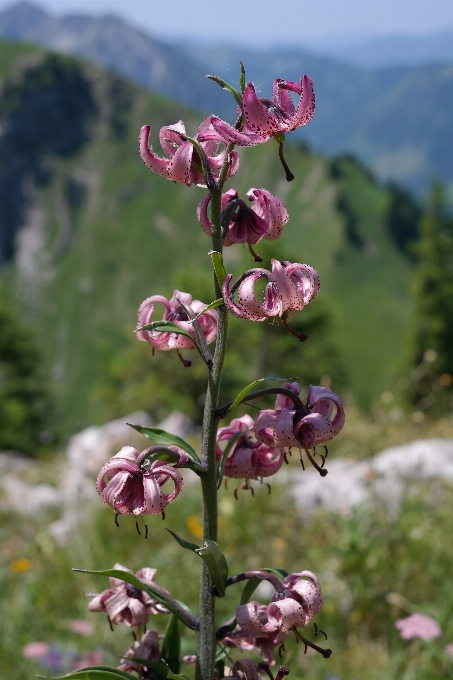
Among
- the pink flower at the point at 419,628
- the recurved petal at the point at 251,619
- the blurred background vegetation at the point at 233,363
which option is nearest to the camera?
the recurved petal at the point at 251,619

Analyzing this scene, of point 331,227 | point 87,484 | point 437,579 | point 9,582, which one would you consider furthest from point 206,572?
point 331,227

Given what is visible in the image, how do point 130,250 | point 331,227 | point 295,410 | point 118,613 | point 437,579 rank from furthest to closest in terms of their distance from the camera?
point 130,250 → point 331,227 → point 437,579 → point 118,613 → point 295,410

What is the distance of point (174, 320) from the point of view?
1368mm

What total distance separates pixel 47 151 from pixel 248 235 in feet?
447

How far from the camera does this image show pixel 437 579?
3.58m

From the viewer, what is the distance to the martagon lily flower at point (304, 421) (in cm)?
119

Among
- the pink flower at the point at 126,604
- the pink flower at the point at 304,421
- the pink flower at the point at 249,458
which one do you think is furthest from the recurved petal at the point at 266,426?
the pink flower at the point at 126,604

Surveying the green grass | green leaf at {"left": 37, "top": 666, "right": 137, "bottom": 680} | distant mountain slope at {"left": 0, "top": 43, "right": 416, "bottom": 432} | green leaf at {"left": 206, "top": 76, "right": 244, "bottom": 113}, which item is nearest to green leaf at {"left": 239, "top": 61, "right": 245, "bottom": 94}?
green leaf at {"left": 206, "top": 76, "right": 244, "bottom": 113}

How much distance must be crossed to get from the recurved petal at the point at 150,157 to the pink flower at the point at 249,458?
52 cm

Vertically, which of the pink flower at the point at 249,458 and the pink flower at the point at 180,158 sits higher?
the pink flower at the point at 180,158

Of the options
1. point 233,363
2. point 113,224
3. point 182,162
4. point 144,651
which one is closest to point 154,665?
point 144,651

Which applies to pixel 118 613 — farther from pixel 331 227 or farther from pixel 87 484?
pixel 331 227

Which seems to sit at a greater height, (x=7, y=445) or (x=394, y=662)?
(x=7, y=445)

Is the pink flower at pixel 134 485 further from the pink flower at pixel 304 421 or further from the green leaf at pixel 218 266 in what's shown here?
the green leaf at pixel 218 266
